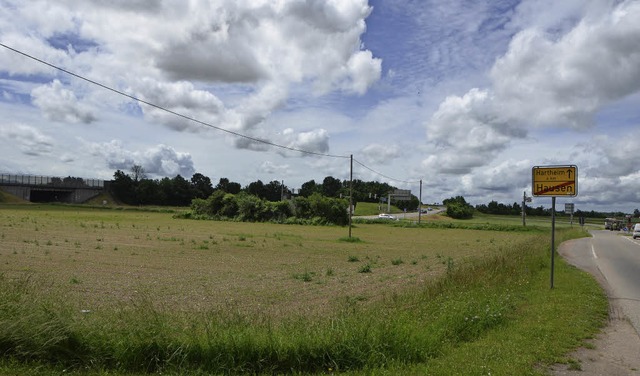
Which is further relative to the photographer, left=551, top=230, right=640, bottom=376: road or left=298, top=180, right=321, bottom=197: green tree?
left=298, top=180, right=321, bottom=197: green tree

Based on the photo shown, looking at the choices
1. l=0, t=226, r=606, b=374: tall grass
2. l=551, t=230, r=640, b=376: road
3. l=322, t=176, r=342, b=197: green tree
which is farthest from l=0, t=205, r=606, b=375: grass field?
l=322, t=176, r=342, b=197: green tree

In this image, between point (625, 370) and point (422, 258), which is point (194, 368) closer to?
point (625, 370)

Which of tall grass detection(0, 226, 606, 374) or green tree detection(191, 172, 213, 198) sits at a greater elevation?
green tree detection(191, 172, 213, 198)

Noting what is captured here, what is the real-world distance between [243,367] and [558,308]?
7388 millimetres

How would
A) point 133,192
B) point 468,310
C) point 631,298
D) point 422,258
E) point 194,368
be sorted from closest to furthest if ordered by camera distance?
point 194,368 → point 468,310 → point 631,298 → point 422,258 → point 133,192

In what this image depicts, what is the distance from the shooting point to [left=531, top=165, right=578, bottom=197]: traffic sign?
13.2 metres

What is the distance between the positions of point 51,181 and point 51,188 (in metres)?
3.29

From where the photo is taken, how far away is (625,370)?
656 centimetres

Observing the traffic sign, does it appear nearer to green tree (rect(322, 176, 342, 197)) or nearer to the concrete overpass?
the concrete overpass

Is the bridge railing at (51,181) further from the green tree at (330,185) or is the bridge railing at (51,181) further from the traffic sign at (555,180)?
the traffic sign at (555,180)

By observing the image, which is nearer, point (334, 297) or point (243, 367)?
point (243, 367)

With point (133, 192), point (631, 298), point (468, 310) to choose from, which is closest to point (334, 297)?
point (468, 310)

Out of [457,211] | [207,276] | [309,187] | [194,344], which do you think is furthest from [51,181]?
[194,344]

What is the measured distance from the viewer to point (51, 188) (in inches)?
5413
